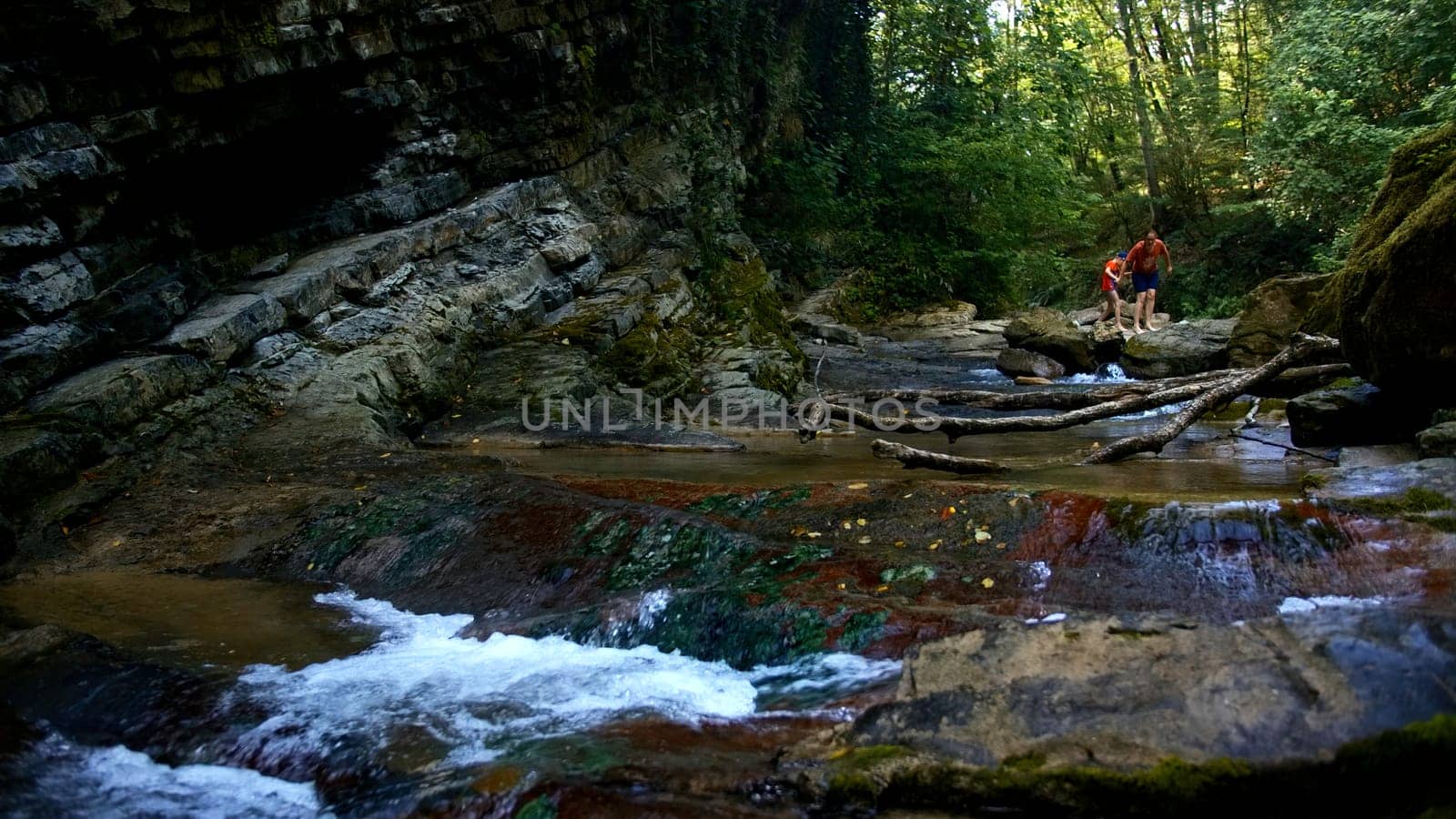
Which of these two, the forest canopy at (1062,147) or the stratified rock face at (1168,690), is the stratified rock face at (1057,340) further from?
the stratified rock face at (1168,690)

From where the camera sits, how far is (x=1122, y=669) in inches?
128

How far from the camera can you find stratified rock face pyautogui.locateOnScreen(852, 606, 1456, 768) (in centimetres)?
277

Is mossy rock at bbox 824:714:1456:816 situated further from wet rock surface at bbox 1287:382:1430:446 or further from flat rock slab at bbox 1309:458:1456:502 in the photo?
wet rock surface at bbox 1287:382:1430:446

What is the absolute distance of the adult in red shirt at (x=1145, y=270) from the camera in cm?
1581

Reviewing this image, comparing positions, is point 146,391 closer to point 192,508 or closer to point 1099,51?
point 192,508

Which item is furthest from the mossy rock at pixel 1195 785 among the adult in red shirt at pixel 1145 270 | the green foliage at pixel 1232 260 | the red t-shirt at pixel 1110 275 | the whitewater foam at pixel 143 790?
the green foliage at pixel 1232 260

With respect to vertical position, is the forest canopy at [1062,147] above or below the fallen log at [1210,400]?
above

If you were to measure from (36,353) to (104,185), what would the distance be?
224 centimetres

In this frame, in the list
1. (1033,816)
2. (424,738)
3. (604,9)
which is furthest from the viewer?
(604,9)

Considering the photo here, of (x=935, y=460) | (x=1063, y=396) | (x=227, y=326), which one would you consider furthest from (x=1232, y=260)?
(x=227, y=326)

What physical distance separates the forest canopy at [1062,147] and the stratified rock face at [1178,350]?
4.90m

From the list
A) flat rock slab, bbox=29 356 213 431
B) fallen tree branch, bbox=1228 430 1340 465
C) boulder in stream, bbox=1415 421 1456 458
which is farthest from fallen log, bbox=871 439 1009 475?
flat rock slab, bbox=29 356 213 431

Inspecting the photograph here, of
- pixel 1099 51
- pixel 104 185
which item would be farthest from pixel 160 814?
pixel 1099 51

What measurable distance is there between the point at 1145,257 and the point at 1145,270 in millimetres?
276
